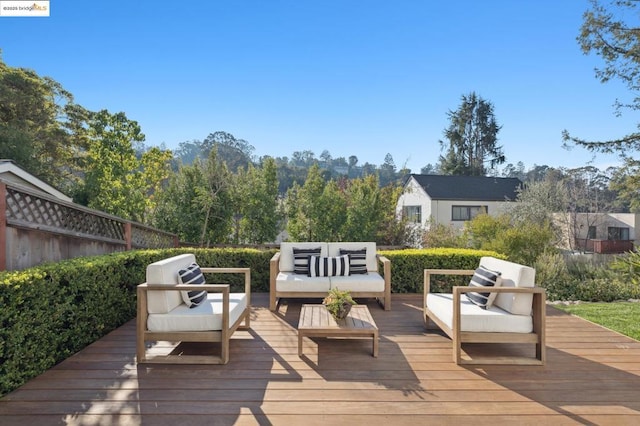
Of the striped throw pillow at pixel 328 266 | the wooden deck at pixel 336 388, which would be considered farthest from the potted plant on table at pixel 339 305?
the striped throw pillow at pixel 328 266

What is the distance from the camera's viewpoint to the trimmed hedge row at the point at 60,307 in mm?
2564

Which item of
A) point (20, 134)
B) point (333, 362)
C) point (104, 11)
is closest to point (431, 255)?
point (333, 362)

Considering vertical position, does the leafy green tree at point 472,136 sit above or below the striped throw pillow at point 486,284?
above

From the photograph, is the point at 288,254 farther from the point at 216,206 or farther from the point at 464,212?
the point at 464,212

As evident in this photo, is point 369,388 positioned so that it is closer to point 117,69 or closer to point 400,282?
point 400,282

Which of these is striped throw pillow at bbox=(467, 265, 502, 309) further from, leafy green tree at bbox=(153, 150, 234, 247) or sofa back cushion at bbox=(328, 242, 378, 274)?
leafy green tree at bbox=(153, 150, 234, 247)

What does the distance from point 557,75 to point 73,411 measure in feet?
46.6

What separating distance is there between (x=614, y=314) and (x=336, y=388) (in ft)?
15.1

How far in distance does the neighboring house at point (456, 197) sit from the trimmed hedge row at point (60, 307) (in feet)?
50.4

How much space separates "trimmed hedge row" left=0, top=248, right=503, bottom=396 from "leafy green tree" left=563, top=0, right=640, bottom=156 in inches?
529

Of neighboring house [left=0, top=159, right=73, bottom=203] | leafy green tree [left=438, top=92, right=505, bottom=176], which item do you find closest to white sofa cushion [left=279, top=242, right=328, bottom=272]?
neighboring house [left=0, top=159, right=73, bottom=203]

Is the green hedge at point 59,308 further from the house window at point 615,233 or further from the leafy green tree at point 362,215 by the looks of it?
the house window at point 615,233

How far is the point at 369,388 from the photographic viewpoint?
2.68 m

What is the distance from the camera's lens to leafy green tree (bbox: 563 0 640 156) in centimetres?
1012
